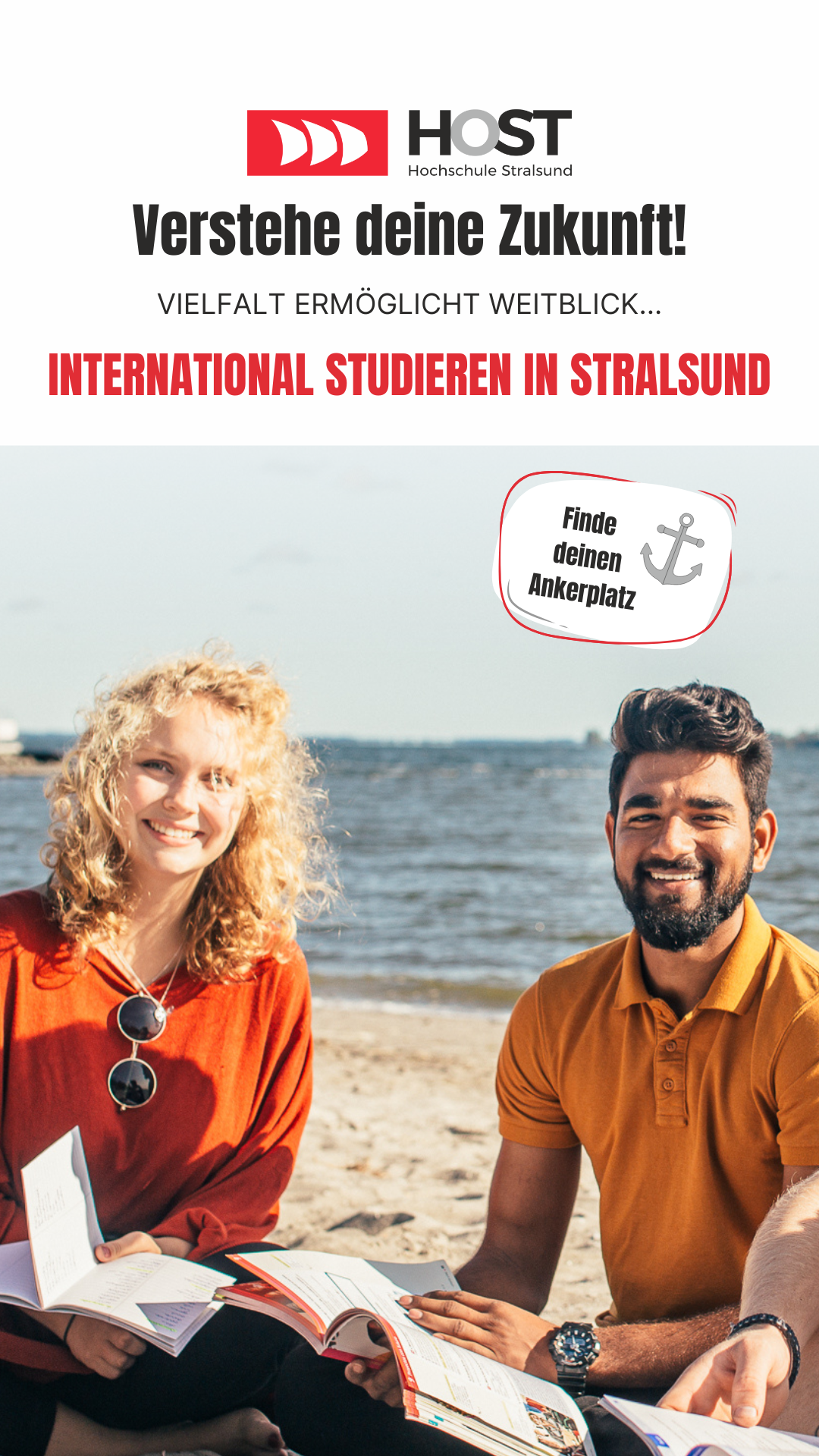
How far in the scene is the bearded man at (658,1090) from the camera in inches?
90.8

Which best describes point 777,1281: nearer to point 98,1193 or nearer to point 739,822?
point 739,822

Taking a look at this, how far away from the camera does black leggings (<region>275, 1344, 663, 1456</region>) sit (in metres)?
2.22

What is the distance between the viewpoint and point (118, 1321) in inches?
84.8

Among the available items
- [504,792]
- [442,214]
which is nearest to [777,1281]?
[442,214]

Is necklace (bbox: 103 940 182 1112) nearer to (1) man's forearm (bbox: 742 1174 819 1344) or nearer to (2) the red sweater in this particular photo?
(2) the red sweater

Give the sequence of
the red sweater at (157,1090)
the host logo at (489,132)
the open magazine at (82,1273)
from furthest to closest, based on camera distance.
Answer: the host logo at (489,132)
the red sweater at (157,1090)
the open magazine at (82,1273)

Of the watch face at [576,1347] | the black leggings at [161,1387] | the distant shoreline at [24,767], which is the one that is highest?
the watch face at [576,1347]

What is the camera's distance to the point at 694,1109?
2.45 meters

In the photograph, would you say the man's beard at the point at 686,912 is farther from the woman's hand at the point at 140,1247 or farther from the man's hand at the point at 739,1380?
the woman's hand at the point at 140,1247

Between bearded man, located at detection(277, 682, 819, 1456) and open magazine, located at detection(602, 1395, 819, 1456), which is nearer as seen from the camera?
open magazine, located at detection(602, 1395, 819, 1456)

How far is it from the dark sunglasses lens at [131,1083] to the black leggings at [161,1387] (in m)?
0.41

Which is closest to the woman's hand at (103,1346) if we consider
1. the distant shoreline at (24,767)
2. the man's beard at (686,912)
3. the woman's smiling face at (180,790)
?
the woman's smiling face at (180,790)

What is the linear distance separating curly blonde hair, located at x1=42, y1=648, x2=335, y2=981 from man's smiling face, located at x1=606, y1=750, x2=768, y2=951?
0.93 meters

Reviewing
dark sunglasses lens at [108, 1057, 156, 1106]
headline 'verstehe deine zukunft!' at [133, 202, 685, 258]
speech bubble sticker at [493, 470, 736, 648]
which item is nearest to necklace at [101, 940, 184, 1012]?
dark sunglasses lens at [108, 1057, 156, 1106]
